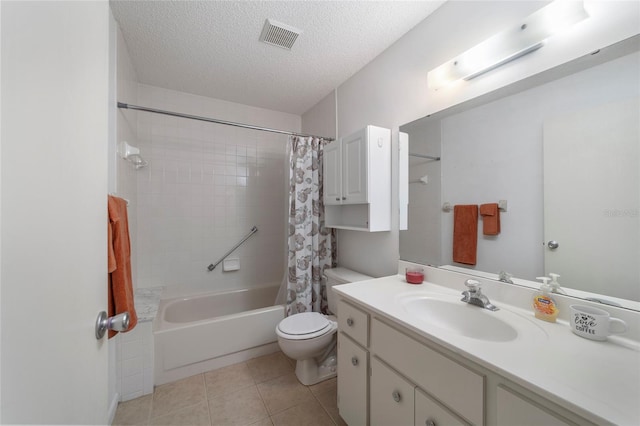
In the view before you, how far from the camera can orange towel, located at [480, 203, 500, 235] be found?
3.85ft

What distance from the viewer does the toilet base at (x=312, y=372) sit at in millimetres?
1742

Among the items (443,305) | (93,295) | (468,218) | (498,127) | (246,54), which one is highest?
(246,54)

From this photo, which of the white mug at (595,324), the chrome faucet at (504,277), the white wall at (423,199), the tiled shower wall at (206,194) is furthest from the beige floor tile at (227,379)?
the white mug at (595,324)

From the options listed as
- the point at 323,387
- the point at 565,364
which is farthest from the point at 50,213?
the point at 323,387

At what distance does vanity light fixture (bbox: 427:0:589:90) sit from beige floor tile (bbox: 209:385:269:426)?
7.38ft

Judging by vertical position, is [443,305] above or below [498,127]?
below

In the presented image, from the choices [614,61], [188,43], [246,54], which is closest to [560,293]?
[614,61]

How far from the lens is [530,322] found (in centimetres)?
93

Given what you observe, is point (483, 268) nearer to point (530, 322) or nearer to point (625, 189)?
point (530, 322)

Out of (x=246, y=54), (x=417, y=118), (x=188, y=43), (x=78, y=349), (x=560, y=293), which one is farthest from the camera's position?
(x=246, y=54)

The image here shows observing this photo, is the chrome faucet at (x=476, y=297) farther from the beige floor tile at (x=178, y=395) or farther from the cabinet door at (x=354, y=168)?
the beige floor tile at (x=178, y=395)

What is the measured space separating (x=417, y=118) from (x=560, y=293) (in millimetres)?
1157

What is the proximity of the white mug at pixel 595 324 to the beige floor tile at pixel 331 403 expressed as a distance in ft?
4.14

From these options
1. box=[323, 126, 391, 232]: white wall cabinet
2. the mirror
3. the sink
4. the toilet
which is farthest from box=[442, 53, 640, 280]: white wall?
the toilet
